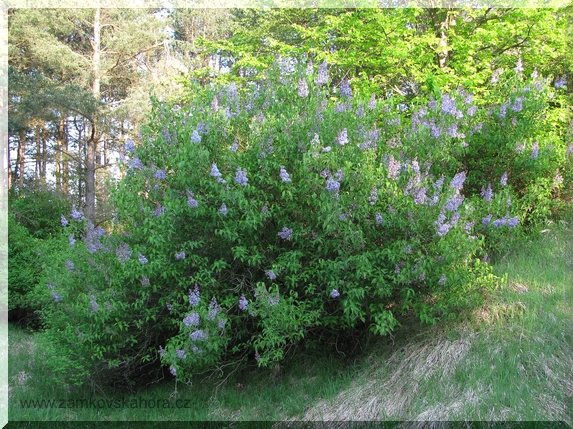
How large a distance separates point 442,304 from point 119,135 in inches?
640

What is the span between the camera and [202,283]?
4.87 m

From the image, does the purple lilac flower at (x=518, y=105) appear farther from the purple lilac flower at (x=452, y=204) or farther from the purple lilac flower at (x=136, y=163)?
the purple lilac flower at (x=136, y=163)

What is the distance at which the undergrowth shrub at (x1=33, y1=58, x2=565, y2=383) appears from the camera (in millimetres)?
4645

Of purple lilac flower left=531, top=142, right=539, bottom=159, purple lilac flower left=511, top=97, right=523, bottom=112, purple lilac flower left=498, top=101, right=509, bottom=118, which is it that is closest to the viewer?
purple lilac flower left=531, top=142, right=539, bottom=159

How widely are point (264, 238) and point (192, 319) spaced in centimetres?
118

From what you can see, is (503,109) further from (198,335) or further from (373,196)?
(198,335)

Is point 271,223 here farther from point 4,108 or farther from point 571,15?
point 4,108

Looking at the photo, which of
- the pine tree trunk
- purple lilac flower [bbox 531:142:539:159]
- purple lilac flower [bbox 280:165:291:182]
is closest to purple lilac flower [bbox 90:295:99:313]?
purple lilac flower [bbox 280:165:291:182]

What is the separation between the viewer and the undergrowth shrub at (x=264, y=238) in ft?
15.2

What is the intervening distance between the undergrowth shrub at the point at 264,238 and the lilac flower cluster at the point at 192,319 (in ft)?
0.25

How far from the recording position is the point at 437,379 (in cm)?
443

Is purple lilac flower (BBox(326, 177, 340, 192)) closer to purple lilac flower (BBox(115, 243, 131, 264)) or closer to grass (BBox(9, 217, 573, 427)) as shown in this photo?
grass (BBox(9, 217, 573, 427))

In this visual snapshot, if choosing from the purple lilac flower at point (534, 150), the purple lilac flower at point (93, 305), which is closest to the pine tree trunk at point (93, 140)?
the purple lilac flower at point (93, 305)

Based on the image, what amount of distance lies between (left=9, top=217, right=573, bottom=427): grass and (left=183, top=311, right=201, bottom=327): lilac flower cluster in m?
0.97
